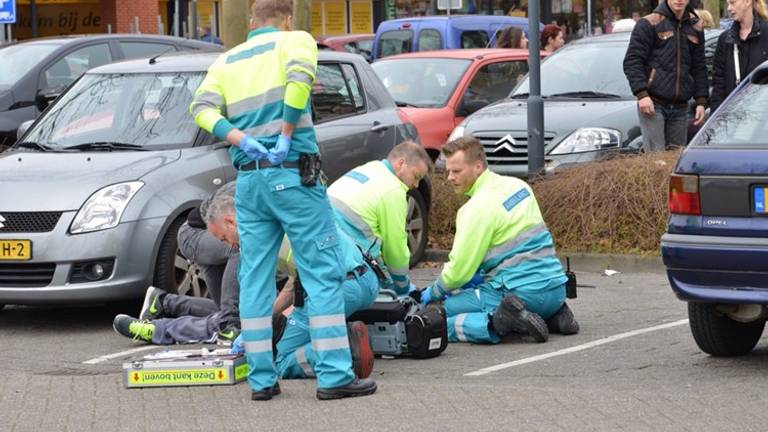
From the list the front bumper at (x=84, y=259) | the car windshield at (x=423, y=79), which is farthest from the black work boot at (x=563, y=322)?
the car windshield at (x=423, y=79)

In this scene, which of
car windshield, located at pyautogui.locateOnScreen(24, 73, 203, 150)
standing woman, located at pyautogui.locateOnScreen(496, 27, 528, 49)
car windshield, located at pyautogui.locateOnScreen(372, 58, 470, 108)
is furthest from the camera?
standing woman, located at pyautogui.locateOnScreen(496, 27, 528, 49)

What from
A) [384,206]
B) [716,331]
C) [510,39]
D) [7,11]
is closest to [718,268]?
[716,331]

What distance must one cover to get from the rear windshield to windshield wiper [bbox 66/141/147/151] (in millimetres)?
13723

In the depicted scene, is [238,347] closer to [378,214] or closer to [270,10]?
[378,214]

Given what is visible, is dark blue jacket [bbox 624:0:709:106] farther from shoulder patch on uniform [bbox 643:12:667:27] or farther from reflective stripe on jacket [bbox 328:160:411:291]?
reflective stripe on jacket [bbox 328:160:411:291]

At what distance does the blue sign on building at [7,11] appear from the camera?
20.6m

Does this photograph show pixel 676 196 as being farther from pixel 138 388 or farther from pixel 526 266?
pixel 138 388

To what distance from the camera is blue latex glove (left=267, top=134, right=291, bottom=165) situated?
6.86 m

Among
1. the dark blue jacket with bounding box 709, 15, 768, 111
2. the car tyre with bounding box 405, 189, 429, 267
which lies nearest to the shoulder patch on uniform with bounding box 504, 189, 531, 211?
the car tyre with bounding box 405, 189, 429, 267

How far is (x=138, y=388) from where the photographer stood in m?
7.49

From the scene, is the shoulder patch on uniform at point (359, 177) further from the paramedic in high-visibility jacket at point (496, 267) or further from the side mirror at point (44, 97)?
the side mirror at point (44, 97)

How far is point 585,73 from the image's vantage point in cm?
1465

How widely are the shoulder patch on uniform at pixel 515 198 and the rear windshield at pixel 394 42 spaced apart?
49.3 ft

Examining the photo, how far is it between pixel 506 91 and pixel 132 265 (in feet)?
26.1
